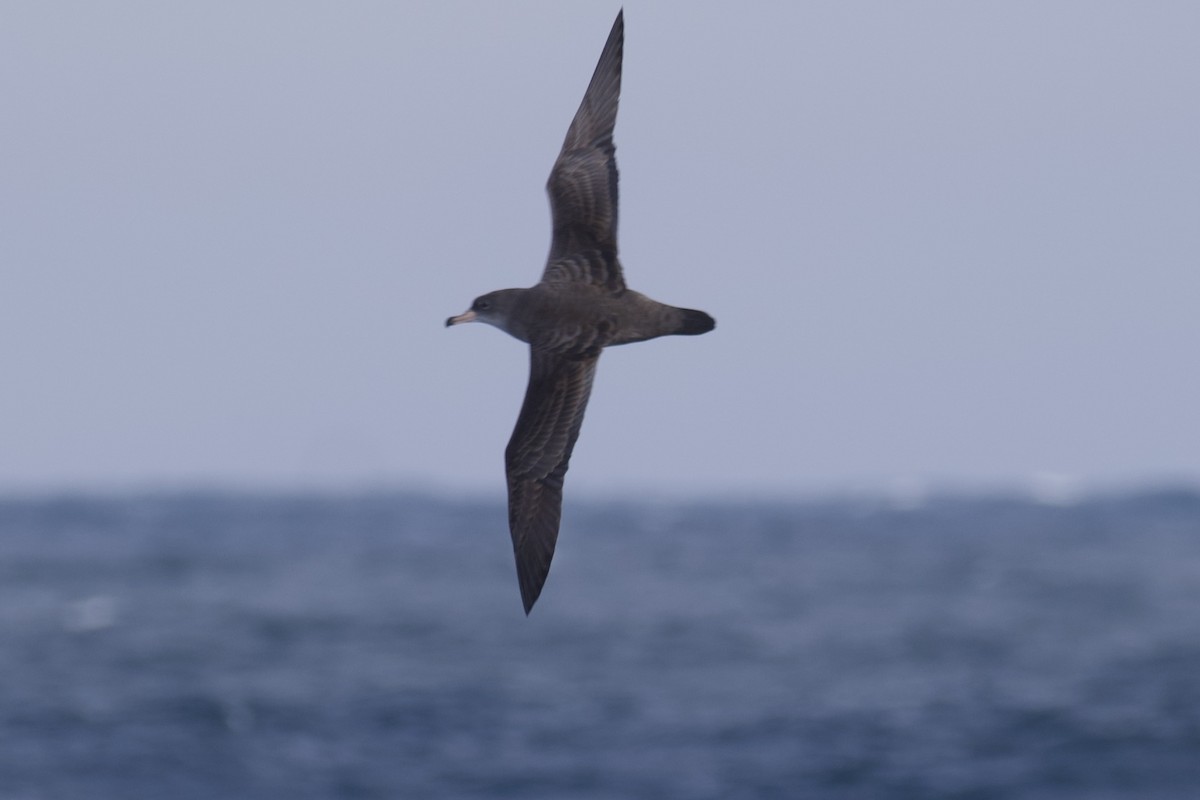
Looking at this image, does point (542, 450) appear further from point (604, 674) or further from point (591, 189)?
point (604, 674)

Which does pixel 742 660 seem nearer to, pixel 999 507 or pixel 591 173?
pixel 591 173

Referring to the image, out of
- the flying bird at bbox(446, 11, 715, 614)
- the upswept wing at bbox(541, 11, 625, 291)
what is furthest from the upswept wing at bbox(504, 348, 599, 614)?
the upswept wing at bbox(541, 11, 625, 291)

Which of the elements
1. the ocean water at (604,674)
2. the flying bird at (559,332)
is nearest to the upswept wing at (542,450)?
the flying bird at (559,332)

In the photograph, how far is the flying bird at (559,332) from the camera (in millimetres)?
13406

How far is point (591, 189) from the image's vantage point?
569 inches

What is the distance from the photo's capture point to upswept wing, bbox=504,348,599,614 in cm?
1357

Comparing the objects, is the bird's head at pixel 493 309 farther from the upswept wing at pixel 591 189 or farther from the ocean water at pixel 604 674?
the ocean water at pixel 604 674

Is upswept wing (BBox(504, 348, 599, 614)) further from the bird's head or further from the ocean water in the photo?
the ocean water

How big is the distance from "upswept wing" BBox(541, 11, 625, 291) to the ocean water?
17.4 meters

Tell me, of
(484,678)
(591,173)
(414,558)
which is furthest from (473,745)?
(414,558)

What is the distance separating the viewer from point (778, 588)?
65688 mm

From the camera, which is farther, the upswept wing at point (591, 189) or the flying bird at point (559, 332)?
the upswept wing at point (591, 189)

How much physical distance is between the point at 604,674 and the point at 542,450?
2955 cm

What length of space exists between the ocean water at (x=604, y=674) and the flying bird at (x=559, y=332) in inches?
679
